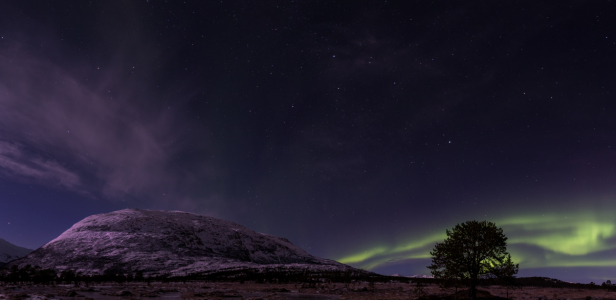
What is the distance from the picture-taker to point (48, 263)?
529 feet

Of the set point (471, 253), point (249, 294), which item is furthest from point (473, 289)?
point (249, 294)

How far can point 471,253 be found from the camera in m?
28.3

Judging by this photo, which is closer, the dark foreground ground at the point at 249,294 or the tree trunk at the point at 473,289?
the tree trunk at the point at 473,289

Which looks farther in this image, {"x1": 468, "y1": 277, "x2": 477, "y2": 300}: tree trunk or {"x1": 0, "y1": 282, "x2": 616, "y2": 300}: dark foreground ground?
{"x1": 0, "y1": 282, "x2": 616, "y2": 300}: dark foreground ground

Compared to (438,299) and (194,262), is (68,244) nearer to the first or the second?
(194,262)

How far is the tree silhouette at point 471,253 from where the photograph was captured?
2762 cm

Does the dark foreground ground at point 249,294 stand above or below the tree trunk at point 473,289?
below

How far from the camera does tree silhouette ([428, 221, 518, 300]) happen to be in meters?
27.6

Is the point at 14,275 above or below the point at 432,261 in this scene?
below

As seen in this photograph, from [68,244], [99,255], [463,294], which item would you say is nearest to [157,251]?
[99,255]

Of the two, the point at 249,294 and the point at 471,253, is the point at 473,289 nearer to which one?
the point at 471,253

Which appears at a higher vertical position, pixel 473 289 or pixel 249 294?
pixel 473 289

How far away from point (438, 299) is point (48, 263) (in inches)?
8088

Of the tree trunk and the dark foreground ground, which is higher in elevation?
the tree trunk
